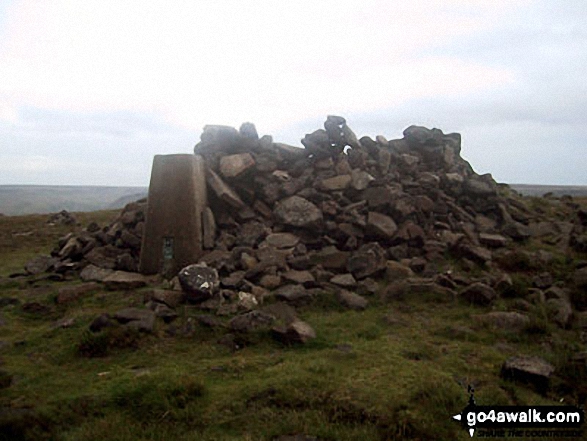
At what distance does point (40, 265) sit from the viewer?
10.6 metres

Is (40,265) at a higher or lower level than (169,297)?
higher

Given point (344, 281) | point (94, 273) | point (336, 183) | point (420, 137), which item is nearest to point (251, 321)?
point (344, 281)

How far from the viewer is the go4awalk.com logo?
4.10 meters

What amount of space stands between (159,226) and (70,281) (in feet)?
6.82

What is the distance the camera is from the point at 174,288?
788cm

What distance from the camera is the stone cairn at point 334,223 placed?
811 centimetres

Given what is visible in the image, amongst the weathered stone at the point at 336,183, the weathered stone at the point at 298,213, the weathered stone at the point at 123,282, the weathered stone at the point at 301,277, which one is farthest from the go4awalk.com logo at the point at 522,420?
the weathered stone at the point at 336,183

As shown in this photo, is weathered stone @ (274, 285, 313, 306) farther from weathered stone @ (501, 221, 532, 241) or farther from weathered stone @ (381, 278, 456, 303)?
weathered stone @ (501, 221, 532, 241)

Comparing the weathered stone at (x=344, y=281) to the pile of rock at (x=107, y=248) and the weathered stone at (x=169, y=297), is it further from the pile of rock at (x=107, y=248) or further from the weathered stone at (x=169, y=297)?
the pile of rock at (x=107, y=248)

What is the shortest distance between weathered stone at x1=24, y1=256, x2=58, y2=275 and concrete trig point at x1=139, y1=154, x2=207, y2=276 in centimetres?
248

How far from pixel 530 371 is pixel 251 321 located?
336 cm

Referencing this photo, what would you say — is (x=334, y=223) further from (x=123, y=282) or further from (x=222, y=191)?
(x=123, y=282)

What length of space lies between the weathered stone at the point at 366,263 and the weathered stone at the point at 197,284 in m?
2.54

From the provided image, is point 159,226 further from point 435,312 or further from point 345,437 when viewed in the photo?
point 345,437
